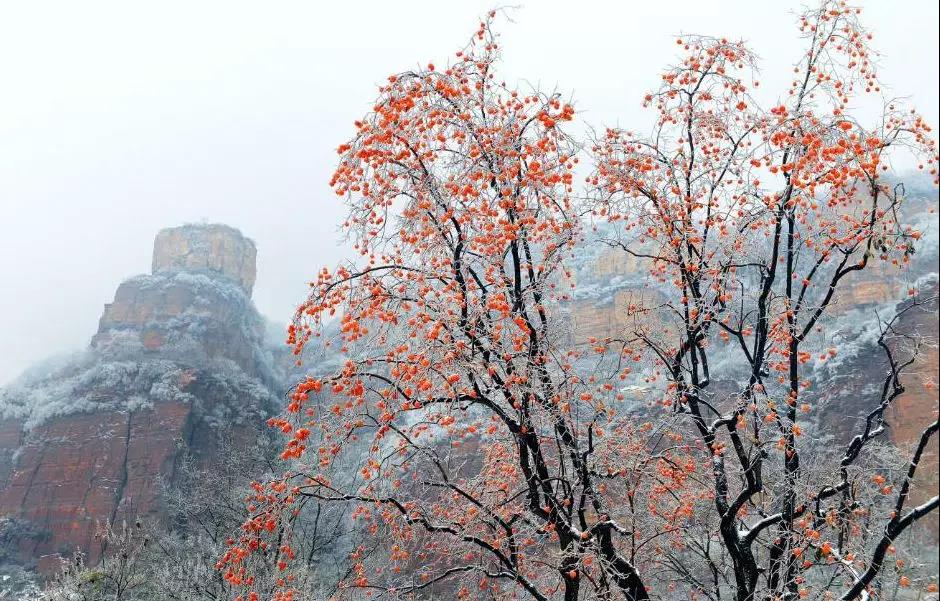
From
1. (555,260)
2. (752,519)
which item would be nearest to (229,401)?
(752,519)

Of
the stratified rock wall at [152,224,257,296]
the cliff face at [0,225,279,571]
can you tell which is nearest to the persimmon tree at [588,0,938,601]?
the cliff face at [0,225,279,571]

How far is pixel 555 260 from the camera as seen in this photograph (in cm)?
600

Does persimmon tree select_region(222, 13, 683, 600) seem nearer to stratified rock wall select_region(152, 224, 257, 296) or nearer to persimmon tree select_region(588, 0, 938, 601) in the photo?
persimmon tree select_region(588, 0, 938, 601)

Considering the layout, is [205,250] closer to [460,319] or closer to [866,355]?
[866,355]

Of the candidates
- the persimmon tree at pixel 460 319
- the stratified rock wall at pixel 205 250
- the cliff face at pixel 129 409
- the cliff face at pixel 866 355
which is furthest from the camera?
Answer: the stratified rock wall at pixel 205 250

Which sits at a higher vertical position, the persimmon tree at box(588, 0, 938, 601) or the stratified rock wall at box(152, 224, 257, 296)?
the stratified rock wall at box(152, 224, 257, 296)

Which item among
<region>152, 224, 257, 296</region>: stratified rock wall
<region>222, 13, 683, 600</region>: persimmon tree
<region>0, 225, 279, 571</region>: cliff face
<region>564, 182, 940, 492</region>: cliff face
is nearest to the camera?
<region>222, 13, 683, 600</region>: persimmon tree

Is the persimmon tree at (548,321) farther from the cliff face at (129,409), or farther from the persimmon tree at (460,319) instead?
the cliff face at (129,409)

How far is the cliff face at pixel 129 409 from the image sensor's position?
119 ft

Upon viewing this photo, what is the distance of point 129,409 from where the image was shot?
41.6m

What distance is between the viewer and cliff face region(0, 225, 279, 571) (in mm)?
36406

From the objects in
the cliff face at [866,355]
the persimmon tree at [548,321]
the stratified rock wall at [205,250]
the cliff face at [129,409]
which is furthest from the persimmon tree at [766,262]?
the stratified rock wall at [205,250]

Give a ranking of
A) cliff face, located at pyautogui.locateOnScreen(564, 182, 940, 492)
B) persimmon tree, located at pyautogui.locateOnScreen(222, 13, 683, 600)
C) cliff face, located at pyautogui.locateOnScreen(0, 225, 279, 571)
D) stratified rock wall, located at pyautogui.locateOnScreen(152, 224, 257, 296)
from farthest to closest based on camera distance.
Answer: stratified rock wall, located at pyautogui.locateOnScreen(152, 224, 257, 296), cliff face, located at pyautogui.locateOnScreen(0, 225, 279, 571), cliff face, located at pyautogui.locateOnScreen(564, 182, 940, 492), persimmon tree, located at pyautogui.locateOnScreen(222, 13, 683, 600)

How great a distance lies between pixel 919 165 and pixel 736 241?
1821 mm
